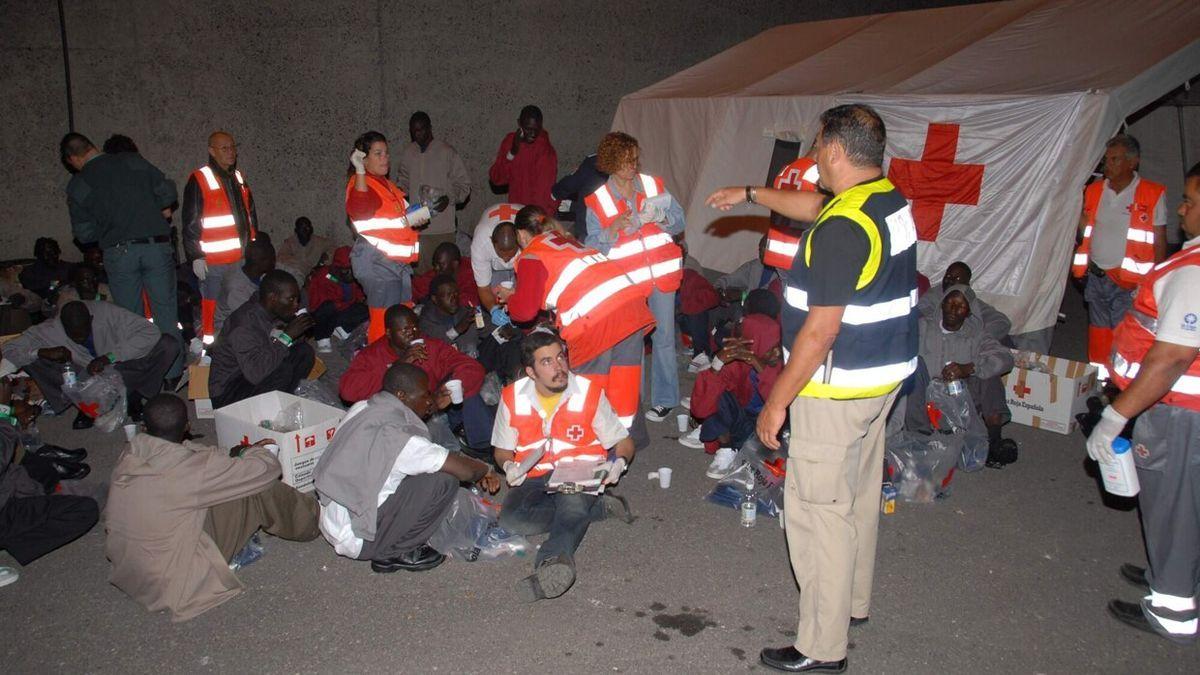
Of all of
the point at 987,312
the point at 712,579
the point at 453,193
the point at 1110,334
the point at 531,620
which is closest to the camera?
the point at 531,620

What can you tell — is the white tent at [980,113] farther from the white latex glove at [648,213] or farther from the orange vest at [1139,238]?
the white latex glove at [648,213]

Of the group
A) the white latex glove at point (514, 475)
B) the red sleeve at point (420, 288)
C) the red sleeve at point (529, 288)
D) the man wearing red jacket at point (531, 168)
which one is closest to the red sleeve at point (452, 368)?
the red sleeve at point (529, 288)

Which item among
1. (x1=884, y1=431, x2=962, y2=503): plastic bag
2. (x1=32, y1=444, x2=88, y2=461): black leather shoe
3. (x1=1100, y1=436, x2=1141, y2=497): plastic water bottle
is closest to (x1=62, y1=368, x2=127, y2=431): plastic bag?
(x1=32, y1=444, x2=88, y2=461): black leather shoe

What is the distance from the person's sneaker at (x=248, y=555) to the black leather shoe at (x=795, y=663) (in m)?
2.64

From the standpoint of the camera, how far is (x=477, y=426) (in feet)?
18.5

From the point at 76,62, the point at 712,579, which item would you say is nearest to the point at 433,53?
the point at 76,62

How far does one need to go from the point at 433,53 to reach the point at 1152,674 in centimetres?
968

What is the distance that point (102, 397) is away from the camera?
6203 millimetres

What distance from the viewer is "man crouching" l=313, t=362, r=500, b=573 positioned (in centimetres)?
407

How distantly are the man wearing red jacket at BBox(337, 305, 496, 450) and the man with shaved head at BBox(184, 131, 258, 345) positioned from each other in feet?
7.50

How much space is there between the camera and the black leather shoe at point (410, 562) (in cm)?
432

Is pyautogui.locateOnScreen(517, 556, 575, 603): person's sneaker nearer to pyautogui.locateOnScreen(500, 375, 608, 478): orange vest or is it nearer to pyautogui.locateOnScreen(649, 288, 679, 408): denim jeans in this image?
pyautogui.locateOnScreen(500, 375, 608, 478): orange vest

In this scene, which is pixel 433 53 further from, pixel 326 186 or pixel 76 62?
pixel 76 62

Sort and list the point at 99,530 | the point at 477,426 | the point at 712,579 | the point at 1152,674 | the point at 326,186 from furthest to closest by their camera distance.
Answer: the point at 326,186 < the point at 477,426 < the point at 99,530 < the point at 712,579 < the point at 1152,674
